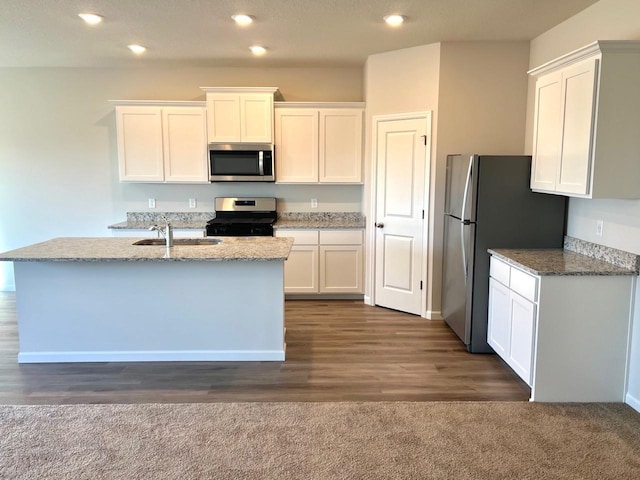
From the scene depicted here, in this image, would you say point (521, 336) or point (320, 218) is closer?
point (521, 336)

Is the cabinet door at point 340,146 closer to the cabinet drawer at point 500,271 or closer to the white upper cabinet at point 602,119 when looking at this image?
the cabinet drawer at point 500,271

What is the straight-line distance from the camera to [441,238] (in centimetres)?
459

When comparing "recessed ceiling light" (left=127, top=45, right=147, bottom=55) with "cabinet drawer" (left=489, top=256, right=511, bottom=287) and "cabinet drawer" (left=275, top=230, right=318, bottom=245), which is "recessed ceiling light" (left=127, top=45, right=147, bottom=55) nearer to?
"cabinet drawer" (left=275, top=230, right=318, bottom=245)

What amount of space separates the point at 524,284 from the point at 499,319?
0.54m

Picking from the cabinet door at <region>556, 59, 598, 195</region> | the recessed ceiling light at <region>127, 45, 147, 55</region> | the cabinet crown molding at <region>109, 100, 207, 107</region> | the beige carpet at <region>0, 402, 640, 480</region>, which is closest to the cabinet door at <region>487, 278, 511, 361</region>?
the beige carpet at <region>0, 402, 640, 480</region>

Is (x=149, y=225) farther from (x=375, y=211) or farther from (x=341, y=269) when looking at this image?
(x=375, y=211)

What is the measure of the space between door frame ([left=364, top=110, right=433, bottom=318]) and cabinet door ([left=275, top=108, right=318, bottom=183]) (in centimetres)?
74

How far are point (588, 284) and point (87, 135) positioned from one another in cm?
553

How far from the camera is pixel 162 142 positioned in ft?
17.5

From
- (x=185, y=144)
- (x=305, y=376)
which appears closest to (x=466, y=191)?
(x=305, y=376)

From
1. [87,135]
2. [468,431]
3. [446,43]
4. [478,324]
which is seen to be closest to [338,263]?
[478,324]

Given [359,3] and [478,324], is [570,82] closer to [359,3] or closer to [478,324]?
[359,3]

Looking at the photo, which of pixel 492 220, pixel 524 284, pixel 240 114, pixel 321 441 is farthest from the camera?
pixel 240 114

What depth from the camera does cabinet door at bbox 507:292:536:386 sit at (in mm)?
2963
